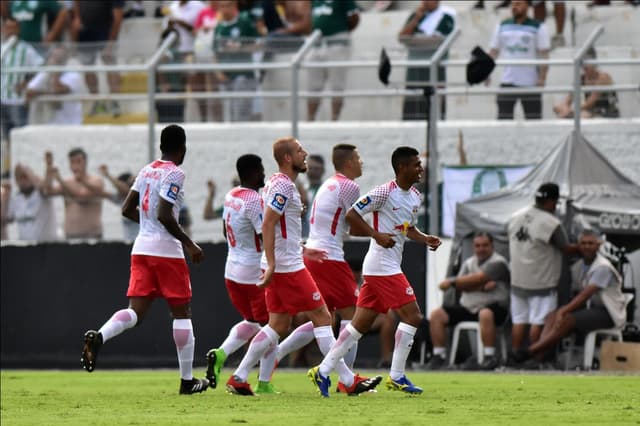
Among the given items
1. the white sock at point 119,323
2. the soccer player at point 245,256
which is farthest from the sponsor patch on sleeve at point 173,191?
the white sock at point 119,323

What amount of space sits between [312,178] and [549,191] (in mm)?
3044

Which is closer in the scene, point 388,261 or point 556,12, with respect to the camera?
point 388,261

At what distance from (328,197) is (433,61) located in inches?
240

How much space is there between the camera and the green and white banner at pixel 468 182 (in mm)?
20078

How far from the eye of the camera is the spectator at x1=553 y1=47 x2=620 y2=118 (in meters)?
19.5

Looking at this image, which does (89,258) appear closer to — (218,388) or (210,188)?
(210,188)

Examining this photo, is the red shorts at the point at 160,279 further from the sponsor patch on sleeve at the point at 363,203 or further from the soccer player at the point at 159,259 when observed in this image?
the sponsor patch on sleeve at the point at 363,203

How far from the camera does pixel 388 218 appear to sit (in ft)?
44.3

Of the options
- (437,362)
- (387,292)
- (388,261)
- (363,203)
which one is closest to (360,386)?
(387,292)

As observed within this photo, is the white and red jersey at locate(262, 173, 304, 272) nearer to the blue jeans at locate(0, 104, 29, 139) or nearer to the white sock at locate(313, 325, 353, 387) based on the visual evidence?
the white sock at locate(313, 325, 353, 387)

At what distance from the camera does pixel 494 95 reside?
1991cm

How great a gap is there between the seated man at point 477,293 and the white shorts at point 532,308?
249 millimetres

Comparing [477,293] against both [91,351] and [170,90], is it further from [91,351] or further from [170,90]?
[91,351]

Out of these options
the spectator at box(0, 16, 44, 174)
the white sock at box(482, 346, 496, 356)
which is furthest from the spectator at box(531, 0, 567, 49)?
the spectator at box(0, 16, 44, 174)
